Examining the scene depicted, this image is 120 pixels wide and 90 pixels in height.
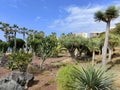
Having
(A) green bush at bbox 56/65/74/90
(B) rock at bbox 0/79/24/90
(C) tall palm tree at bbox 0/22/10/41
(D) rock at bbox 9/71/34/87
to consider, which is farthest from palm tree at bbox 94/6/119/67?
(C) tall palm tree at bbox 0/22/10/41

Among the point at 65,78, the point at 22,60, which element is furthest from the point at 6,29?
the point at 65,78

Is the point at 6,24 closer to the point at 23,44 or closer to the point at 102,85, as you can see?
the point at 23,44

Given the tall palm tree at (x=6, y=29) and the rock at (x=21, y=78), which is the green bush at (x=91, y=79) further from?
the tall palm tree at (x=6, y=29)

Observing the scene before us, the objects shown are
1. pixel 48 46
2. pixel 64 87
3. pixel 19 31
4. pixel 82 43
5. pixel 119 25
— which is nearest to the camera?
pixel 64 87

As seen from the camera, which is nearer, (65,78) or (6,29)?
(65,78)

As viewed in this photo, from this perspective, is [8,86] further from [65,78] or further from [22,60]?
[22,60]

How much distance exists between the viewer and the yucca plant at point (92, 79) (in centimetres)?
1353

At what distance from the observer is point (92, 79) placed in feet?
44.4

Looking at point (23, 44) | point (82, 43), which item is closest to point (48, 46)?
point (82, 43)

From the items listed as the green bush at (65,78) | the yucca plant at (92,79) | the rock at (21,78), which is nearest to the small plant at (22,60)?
the rock at (21,78)

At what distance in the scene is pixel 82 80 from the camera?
1375 cm

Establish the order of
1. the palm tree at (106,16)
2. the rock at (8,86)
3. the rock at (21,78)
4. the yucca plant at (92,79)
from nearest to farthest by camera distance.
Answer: the yucca plant at (92,79) < the rock at (8,86) < the rock at (21,78) < the palm tree at (106,16)

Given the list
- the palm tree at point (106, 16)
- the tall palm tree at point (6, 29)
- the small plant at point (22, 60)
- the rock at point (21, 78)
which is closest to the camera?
the rock at point (21, 78)

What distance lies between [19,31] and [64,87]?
205ft
